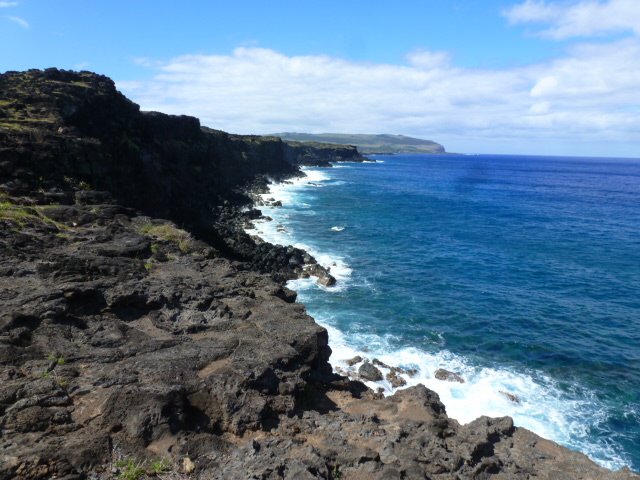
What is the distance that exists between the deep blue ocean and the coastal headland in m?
8.88

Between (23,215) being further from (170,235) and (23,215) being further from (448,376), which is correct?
(448,376)

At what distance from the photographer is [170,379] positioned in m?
12.4

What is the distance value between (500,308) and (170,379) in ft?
98.7

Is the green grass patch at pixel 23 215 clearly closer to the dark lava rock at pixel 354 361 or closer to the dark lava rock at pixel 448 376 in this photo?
the dark lava rock at pixel 354 361

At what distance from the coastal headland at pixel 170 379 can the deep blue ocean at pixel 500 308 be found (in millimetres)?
8878

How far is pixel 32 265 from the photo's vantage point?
17.3 m

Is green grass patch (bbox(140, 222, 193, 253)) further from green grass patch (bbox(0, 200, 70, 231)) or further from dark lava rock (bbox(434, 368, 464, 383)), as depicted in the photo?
dark lava rock (bbox(434, 368, 464, 383))

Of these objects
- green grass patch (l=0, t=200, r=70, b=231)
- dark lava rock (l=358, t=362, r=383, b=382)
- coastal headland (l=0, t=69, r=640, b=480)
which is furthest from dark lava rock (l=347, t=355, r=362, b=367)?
green grass patch (l=0, t=200, r=70, b=231)

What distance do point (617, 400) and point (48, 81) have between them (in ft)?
174

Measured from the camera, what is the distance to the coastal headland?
1013cm

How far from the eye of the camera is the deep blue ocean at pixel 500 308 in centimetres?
2280

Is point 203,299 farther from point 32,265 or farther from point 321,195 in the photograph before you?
point 321,195

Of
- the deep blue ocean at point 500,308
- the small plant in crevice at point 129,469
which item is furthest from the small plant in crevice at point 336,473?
the deep blue ocean at point 500,308

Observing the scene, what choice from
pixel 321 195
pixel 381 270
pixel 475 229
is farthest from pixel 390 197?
pixel 381 270
